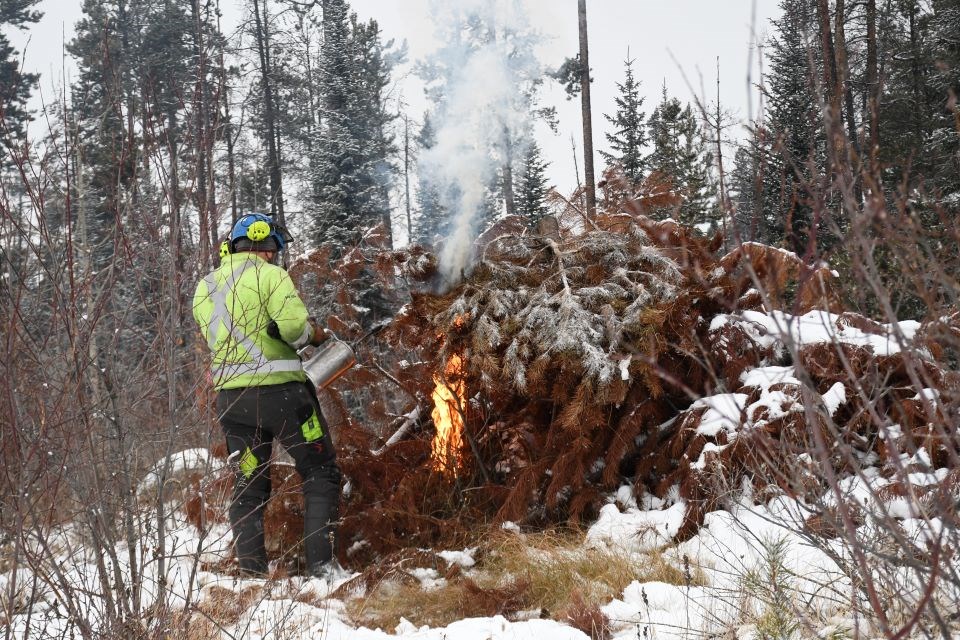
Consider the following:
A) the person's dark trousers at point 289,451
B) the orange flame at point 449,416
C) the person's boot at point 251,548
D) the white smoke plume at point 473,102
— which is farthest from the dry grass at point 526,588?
the white smoke plume at point 473,102

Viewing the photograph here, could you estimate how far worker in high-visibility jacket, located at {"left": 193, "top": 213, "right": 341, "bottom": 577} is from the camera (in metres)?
4.29

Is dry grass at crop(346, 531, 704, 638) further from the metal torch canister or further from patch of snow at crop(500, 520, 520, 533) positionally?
the metal torch canister

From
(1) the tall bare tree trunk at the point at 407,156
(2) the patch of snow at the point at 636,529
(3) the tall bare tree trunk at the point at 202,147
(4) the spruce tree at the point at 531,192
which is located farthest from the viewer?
(1) the tall bare tree trunk at the point at 407,156

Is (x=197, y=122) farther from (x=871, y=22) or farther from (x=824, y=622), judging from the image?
(x=871, y=22)

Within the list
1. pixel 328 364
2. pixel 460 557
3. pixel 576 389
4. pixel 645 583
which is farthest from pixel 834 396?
pixel 328 364

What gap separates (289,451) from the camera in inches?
178

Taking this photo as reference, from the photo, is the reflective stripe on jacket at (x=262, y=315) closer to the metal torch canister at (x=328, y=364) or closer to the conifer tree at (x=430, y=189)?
the metal torch canister at (x=328, y=364)

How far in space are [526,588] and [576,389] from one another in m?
1.31

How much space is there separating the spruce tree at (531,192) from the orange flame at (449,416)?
4.84 feet

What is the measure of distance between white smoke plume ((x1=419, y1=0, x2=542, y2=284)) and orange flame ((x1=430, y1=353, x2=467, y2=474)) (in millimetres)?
1149

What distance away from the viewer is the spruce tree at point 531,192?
248 inches

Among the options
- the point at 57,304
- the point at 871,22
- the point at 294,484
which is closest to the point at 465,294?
the point at 294,484

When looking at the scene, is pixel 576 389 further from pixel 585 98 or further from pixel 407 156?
pixel 407 156

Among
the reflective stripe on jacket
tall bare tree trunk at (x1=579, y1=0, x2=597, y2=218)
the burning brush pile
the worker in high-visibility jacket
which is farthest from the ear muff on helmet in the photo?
tall bare tree trunk at (x1=579, y1=0, x2=597, y2=218)
